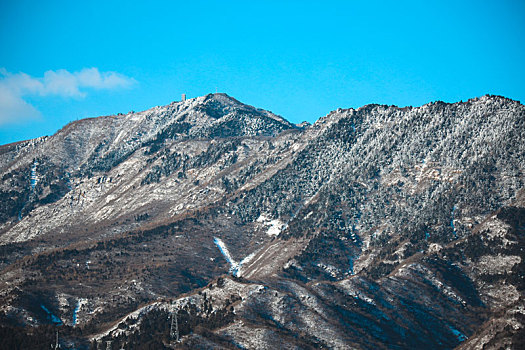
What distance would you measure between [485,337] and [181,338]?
77969 mm

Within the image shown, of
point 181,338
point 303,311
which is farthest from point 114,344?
point 303,311

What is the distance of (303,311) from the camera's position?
190 m

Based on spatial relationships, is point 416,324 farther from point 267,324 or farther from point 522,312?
point 267,324

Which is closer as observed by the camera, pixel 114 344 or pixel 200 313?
pixel 114 344

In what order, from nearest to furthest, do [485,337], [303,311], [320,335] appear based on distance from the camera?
[485,337] → [320,335] → [303,311]

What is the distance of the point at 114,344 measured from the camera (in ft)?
556

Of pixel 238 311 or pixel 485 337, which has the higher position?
pixel 238 311

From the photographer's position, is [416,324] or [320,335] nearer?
[320,335]

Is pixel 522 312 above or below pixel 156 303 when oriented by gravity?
below

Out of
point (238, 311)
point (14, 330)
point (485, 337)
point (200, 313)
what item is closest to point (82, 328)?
point (14, 330)

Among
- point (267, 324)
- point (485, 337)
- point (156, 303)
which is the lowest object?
point (485, 337)

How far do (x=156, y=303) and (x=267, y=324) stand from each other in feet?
129

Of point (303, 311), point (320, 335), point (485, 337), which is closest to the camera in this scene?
point (485, 337)

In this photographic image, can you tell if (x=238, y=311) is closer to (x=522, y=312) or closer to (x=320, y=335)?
(x=320, y=335)
